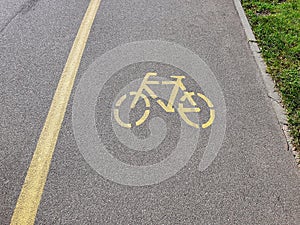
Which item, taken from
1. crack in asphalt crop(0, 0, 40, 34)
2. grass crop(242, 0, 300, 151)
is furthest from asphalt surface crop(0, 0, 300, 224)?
grass crop(242, 0, 300, 151)

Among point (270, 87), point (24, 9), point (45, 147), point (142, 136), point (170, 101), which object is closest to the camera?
point (45, 147)

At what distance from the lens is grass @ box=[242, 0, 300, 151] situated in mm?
5336

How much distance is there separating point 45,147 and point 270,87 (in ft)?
11.6

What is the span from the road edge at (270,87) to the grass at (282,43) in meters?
0.06

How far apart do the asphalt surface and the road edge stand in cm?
8

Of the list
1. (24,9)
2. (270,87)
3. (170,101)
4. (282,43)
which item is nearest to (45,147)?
(170,101)

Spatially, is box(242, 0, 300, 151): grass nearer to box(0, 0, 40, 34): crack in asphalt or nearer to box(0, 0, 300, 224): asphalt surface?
box(0, 0, 300, 224): asphalt surface

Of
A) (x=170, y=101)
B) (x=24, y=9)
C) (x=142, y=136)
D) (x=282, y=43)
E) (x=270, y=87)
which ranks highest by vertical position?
(x=24, y=9)

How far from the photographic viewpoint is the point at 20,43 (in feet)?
21.6

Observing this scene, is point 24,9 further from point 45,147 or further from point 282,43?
point 282,43

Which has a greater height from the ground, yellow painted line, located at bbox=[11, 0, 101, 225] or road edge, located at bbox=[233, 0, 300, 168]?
yellow painted line, located at bbox=[11, 0, 101, 225]

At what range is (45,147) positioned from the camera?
4508 mm

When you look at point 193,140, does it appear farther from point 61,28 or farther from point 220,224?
point 61,28

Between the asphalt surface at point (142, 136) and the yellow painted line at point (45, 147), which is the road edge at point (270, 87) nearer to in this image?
the asphalt surface at point (142, 136)
